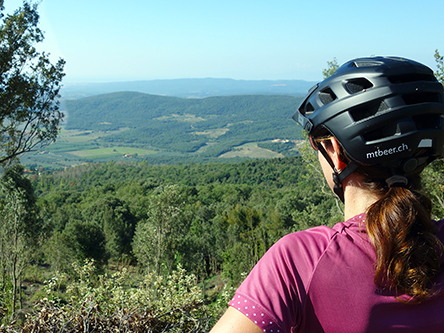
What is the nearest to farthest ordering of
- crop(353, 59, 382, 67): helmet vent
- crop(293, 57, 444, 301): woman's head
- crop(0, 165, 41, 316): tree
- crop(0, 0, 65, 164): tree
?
crop(293, 57, 444, 301): woman's head < crop(353, 59, 382, 67): helmet vent < crop(0, 0, 65, 164): tree < crop(0, 165, 41, 316): tree

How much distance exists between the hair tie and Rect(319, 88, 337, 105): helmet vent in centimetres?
52

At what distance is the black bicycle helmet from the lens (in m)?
1.46

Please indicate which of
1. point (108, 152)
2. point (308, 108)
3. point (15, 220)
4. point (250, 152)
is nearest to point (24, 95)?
point (308, 108)

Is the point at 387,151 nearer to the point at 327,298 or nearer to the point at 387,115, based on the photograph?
the point at 387,115

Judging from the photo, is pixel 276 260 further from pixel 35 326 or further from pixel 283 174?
pixel 283 174

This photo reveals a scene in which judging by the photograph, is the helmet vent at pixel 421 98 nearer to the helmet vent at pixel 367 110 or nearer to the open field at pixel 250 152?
the helmet vent at pixel 367 110

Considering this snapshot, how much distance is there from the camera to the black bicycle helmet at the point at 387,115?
4.80 ft

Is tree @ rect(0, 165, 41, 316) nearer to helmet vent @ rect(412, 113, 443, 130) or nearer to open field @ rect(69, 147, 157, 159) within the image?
helmet vent @ rect(412, 113, 443, 130)

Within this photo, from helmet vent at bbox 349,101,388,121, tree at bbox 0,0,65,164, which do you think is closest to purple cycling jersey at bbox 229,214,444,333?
helmet vent at bbox 349,101,388,121

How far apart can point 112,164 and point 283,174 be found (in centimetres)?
7108

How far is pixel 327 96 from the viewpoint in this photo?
171 centimetres

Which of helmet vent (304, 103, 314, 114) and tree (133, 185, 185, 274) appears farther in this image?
tree (133, 185, 185, 274)

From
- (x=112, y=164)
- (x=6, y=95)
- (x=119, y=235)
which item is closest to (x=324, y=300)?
(x=6, y=95)

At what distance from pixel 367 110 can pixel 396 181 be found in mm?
373
